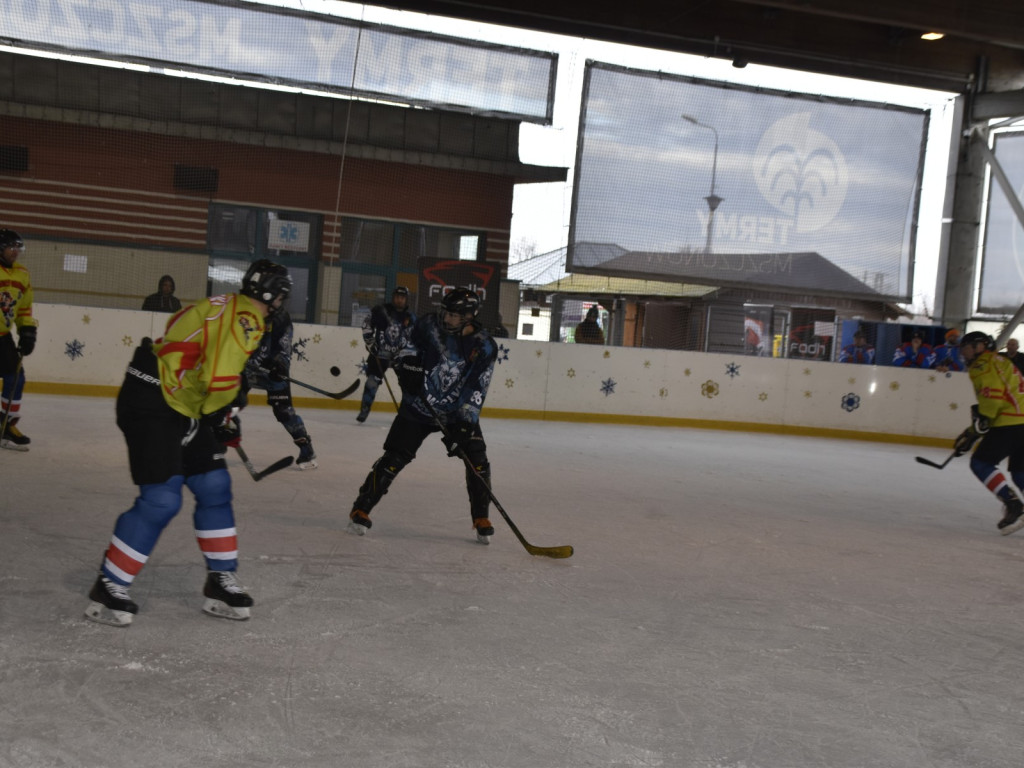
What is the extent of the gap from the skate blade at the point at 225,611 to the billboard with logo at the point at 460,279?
8.74 meters

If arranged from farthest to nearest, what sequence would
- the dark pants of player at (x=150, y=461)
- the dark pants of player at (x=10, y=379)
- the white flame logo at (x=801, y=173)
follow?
1. the white flame logo at (x=801, y=173)
2. the dark pants of player at (x=10, y=379)
3. the dark pants of player at (x=150, y=461)

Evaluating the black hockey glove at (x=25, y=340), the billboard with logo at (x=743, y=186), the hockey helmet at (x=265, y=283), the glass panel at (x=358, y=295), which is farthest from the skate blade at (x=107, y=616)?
the billboard with logo at (x=743, y=186)

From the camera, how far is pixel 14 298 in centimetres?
638

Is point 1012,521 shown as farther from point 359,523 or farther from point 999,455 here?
point 359,523

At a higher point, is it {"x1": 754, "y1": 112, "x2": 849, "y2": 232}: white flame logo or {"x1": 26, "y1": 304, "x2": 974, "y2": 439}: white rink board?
{"x1": 754, "y1": 112, "x2": 849, "y2": 232}: white flame logo

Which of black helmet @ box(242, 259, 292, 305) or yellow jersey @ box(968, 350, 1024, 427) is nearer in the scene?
black helmet @ box(242, 259, 292, 305)

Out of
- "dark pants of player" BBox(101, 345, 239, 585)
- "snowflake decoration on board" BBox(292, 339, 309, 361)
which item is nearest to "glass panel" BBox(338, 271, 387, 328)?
"snowflake decoration on board" BBox(292, 339, 309, 361)

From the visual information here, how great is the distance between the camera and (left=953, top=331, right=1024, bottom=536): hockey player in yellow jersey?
6.46 m

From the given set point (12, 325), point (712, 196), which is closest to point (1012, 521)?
point (12, 325)

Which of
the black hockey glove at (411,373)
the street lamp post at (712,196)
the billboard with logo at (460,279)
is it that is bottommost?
the black hockey glove at (411,373)

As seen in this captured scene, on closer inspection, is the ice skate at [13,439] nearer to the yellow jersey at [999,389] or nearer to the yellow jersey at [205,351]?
the yellow jersey at [205,351]

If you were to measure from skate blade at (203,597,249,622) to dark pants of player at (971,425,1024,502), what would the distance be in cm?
502

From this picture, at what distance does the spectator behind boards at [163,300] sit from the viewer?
11422 mm

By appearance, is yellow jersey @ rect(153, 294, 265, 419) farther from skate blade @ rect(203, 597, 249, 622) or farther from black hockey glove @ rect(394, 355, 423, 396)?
black hockey glove @ rect(394, 355, 423, 396)
